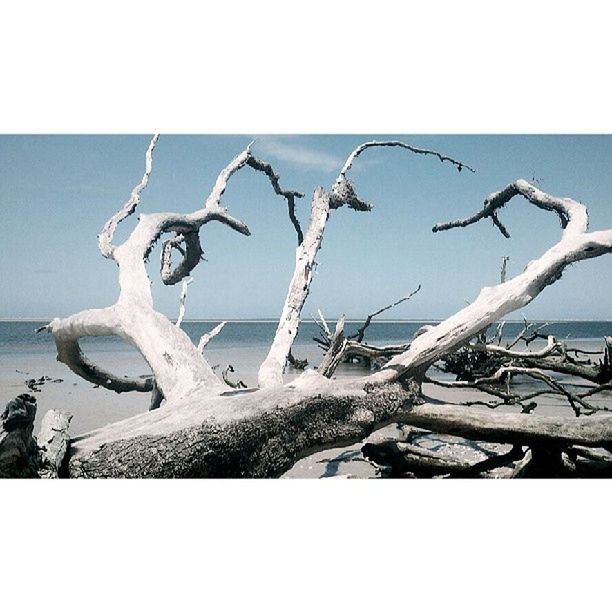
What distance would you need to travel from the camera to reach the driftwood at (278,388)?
199 centimetres

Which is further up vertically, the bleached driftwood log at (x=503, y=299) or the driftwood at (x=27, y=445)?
the bleached driftwood log at (x=503, y=299)

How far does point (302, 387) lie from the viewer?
2.25 meters

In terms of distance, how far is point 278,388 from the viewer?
2.22 meters

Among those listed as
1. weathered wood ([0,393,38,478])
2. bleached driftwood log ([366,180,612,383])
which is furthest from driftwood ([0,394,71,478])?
bleached driftwood log ([366,180,612,383])

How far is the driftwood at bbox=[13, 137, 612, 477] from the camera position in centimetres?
199

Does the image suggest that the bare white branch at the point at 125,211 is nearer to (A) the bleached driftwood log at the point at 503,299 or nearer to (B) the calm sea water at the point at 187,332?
(B) the calm sea water at the point at 187,332

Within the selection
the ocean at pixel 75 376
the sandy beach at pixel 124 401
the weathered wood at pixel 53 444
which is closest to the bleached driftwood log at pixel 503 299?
the sandy beach at pixel 124 401

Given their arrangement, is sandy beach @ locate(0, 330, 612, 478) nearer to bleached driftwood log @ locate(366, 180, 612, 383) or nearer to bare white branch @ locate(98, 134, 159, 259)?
bleached driftwood log @ locate(366, 180, 612, 383)

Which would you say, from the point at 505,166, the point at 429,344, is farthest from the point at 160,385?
the point at 505,166

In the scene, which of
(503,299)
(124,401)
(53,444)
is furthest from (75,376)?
(503,299)

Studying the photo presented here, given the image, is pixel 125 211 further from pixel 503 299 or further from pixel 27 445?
pixel 503 299
